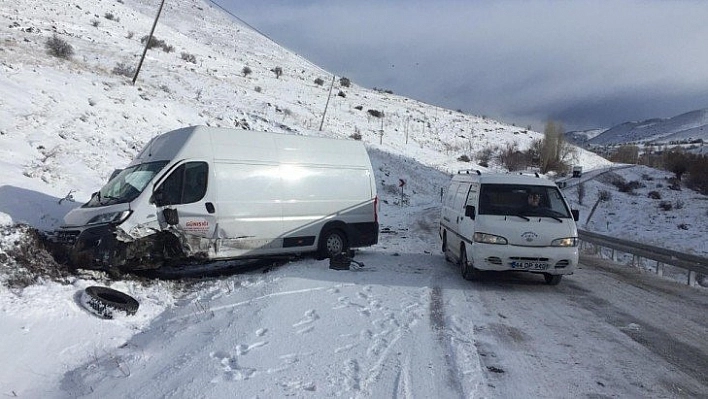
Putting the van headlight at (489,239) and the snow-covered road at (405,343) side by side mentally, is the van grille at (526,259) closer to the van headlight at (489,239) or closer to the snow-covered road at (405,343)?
the van headlight at (489,239)

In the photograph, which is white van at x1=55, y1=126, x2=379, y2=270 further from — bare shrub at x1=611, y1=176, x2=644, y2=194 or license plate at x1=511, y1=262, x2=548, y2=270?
bare shrub at x1=611, y1=176, x2=644, y2=194

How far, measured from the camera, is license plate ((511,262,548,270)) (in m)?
8.94

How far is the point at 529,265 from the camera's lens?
8938 mm

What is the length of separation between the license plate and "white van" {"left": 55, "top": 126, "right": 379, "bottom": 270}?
401cm

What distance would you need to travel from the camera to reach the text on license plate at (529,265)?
8938mm

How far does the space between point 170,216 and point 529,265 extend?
6222 mm

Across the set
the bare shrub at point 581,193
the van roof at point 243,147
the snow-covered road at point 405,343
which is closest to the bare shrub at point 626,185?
the bare shrub at point 581,193

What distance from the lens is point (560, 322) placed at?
6918 mm

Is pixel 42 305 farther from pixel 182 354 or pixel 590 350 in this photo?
pixel 590 350

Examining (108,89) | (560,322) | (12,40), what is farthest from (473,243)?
(12,40)

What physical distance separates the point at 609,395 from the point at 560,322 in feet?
8.15

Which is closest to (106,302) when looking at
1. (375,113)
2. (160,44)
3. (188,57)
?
(188,57)

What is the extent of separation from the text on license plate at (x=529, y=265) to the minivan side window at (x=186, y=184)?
568 centimetres

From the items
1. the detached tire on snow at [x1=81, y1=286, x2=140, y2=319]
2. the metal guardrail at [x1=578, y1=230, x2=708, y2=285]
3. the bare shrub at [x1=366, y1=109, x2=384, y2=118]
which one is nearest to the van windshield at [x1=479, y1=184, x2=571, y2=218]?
the metal guardrail at [x1=578, y1=230, x2=708, y2=285]
